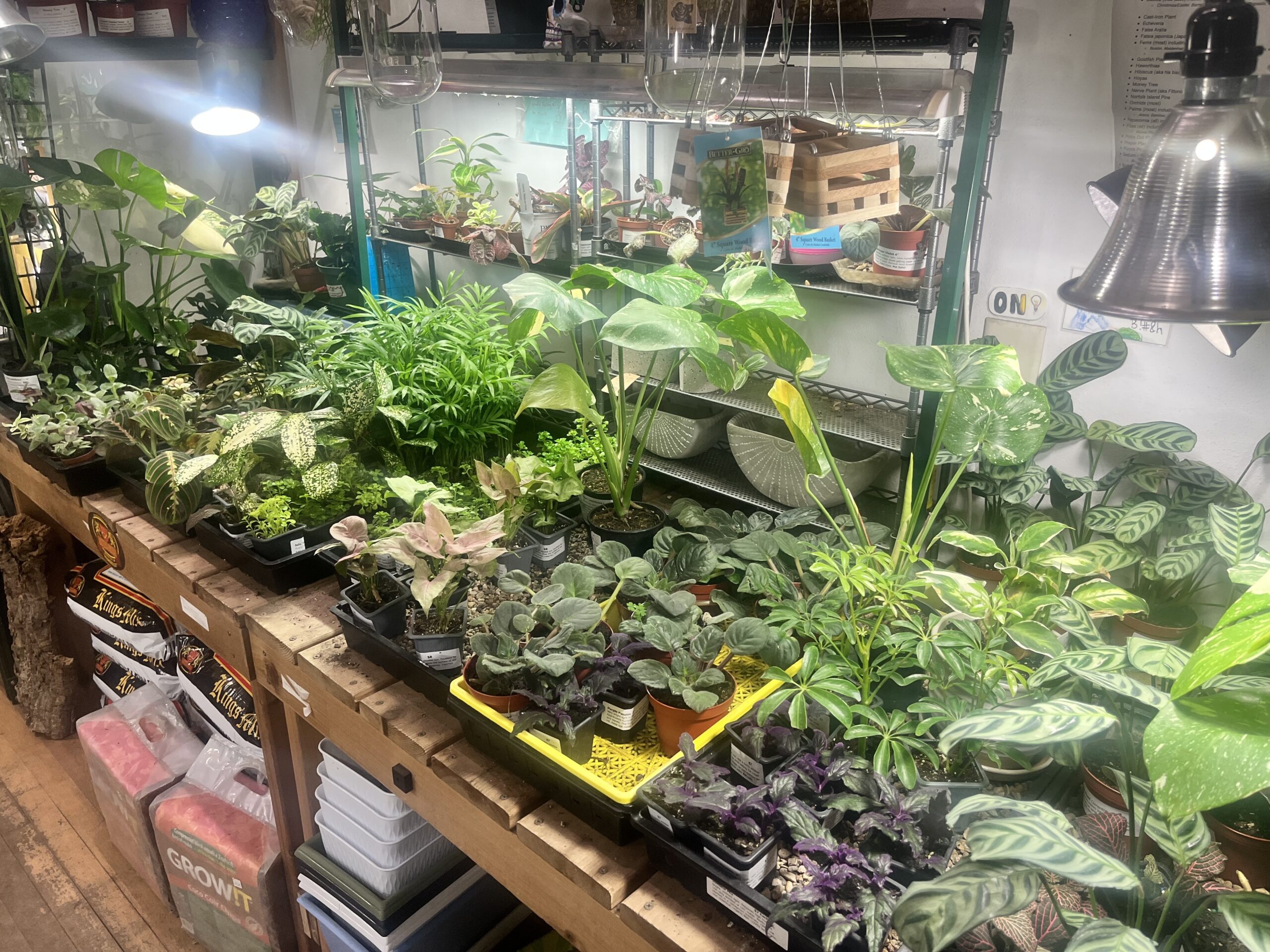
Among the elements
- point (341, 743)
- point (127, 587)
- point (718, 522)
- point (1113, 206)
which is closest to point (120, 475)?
point (127, 587)

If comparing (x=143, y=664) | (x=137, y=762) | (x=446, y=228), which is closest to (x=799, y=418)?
(x=446, y=228)

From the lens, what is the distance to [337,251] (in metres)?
2.81

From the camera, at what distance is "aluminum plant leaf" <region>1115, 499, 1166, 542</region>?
5.06 ft

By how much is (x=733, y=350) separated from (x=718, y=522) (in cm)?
30

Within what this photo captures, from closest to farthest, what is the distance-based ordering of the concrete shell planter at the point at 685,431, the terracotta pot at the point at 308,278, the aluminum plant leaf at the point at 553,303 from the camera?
the aluminum plant leaf at the point at 553,303 → the concrete shell planter at the point at 685,431 → the terracotta pot at the point at 308,278

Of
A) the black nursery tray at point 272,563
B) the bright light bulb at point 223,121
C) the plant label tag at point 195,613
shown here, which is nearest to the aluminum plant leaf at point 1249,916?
the black nursery tray at point 272,563

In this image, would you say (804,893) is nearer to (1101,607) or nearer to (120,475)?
(1101,607)

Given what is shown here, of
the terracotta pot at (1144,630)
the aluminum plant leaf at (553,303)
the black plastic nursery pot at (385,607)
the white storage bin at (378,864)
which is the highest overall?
the aluminum plant leaf at (553,303)

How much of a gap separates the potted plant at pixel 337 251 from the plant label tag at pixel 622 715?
2012mm

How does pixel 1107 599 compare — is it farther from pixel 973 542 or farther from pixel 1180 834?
pixel 1180 834

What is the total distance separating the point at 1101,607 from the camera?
111 centimetres

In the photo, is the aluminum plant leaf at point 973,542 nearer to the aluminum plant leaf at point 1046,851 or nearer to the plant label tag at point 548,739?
the aluminum plant leaf at point 1046,851

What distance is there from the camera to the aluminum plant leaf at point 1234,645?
67 centimetres

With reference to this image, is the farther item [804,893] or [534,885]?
[534,885]
